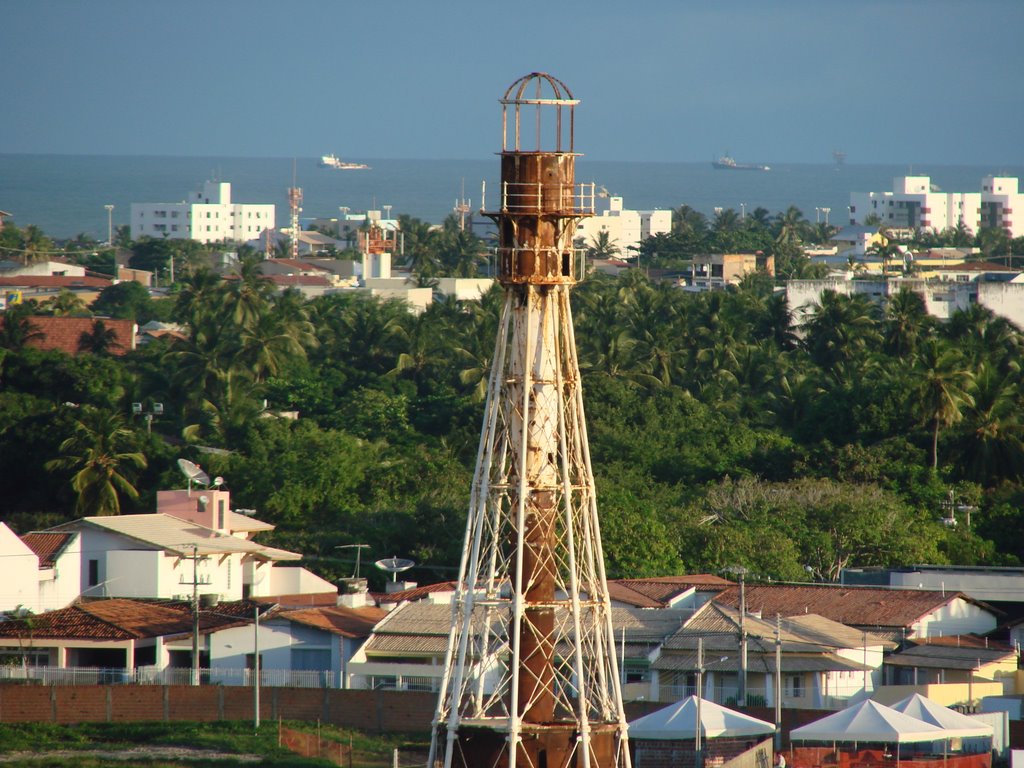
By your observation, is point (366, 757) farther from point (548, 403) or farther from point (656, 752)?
point (548, 403)

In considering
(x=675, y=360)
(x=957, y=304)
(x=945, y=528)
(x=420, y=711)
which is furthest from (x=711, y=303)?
(x=420, y=711)

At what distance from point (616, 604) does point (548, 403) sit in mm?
24198

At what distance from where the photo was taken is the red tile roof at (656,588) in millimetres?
50062

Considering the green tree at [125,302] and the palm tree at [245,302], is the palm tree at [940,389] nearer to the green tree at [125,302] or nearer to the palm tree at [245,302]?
the palm tree at [245,302]

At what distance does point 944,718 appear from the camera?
37.8 metres

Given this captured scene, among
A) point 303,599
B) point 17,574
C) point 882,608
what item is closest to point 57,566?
point 17,574

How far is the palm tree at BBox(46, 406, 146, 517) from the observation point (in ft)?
218

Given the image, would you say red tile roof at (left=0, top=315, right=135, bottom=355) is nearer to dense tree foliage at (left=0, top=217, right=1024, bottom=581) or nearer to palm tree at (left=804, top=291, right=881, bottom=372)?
dense tree foliage at (left=0, top=217, right=1024, bottom=581)

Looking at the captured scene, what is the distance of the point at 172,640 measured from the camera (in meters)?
48.9

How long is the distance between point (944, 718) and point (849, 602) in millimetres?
12593

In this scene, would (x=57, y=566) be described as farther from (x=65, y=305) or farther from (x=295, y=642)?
(x=65, y=305)

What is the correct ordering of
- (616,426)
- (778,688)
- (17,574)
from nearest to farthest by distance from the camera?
1. (778,688)
2. (17,574)
3. (616,426)

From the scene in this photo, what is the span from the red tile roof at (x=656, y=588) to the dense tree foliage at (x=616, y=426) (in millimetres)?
2564

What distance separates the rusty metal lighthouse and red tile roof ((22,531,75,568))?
30040 mm
